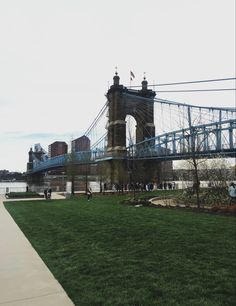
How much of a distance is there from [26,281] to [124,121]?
186ft

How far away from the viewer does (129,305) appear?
5.12 m

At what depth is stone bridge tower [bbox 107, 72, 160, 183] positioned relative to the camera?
57706 millimetres

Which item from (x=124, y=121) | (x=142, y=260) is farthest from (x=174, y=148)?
(x=142, y=260)

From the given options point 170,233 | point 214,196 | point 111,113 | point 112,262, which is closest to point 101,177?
point 111,113

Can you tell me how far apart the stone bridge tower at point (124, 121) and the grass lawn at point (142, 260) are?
39.3 metres

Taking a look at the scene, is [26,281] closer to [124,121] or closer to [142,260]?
[142,260]

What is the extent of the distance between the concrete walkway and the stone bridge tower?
42370 millimetres

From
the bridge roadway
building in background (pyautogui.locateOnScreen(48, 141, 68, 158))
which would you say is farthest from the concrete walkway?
building in background (pyautogui.locateOnScreen(48, 141, 68, 158))

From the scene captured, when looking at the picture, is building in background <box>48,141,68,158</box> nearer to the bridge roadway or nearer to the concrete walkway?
the bridge roadway

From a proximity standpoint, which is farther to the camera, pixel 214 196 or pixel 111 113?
pixel 111 113

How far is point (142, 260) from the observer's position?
7.57 metres

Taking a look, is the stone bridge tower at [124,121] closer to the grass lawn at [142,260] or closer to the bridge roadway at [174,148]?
the bridge roadway at [174,148]

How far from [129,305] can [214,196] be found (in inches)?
658

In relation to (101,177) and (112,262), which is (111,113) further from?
(112,262)
